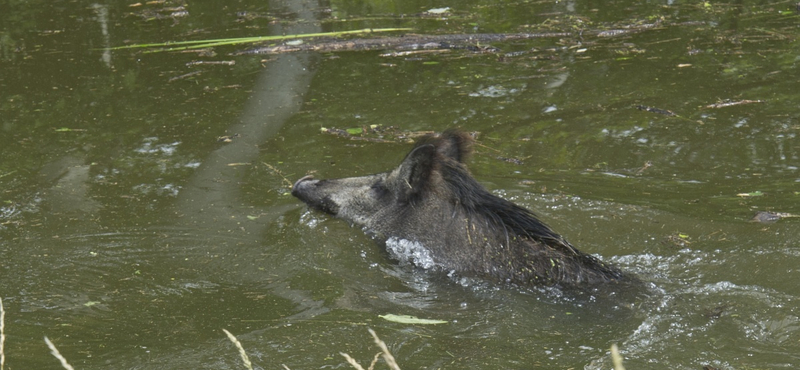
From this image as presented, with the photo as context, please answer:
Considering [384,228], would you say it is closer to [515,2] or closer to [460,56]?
[460,56]

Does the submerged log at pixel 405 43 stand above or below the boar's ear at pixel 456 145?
below

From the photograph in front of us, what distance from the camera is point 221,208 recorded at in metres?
7.77

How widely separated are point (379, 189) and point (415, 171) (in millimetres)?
649

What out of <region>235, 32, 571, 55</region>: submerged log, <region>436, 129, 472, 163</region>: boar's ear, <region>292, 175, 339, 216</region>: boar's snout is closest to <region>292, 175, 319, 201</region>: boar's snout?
<region>292, 175, 339, 216</region>: boar's snout

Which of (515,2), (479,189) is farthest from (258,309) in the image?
(515,2)

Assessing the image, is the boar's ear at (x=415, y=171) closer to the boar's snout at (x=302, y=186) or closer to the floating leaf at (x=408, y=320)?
the boar's snout at (x=302, y=186)

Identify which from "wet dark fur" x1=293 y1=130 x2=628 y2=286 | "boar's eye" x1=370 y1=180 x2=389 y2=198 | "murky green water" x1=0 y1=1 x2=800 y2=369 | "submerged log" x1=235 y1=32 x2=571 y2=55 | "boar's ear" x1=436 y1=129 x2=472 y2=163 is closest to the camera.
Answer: "murky green water" x1=0 y1=1 x2=800 y2=369

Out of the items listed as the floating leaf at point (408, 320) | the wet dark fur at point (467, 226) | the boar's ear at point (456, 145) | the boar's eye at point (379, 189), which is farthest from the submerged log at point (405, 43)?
the floating leaf at point (408, 320)

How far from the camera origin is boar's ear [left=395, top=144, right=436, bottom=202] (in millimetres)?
6480

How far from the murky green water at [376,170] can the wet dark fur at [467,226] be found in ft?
0.65

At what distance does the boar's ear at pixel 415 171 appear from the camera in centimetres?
648

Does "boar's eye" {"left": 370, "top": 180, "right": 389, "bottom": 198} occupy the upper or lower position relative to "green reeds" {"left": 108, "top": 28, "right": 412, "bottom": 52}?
lower

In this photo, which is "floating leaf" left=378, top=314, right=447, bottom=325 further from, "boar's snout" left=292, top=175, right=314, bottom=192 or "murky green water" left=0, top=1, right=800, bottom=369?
"boar's snout" left=292, top=175, right=314, bottom=192

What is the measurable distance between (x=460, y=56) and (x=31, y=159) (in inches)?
210
